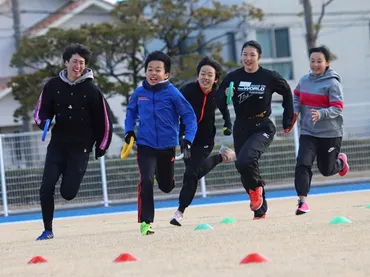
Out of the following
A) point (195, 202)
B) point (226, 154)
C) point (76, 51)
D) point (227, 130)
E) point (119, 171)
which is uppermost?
point (76, 51)

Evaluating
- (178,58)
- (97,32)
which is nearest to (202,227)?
(97,32)

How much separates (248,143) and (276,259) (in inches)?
146

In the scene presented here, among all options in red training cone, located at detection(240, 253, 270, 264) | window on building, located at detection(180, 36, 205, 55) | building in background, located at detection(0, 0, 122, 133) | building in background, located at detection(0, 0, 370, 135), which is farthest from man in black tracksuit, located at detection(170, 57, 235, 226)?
building in background, located at detection(0, 0, 122, 133)

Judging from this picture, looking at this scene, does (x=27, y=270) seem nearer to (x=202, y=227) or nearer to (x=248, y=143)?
(x=202, y=227)

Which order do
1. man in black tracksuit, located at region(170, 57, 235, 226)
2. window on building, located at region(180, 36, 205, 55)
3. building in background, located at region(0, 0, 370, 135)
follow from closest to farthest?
man in black tracksuit, located at region(170, 57, 235, 226) → window on building, located at region(180, 36, 205, 55) → building in background, located at region(0, 0, 370, 135)

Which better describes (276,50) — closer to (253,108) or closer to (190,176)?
(190,176)

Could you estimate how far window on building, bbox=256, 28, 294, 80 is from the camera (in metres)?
32.1

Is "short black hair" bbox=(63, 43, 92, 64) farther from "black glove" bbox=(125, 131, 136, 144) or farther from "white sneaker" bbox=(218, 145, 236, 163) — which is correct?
"white sneaker" bbox=(218, 145, 236, 163)

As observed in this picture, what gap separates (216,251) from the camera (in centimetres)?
681

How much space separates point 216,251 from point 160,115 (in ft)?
7.95

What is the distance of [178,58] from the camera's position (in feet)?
85.1

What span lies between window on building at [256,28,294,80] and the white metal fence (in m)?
12.5

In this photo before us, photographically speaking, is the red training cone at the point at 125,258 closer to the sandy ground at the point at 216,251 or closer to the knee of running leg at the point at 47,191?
the sandy ground at the point at 216,251

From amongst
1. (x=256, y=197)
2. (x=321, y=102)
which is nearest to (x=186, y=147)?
(x=256, y=197)
